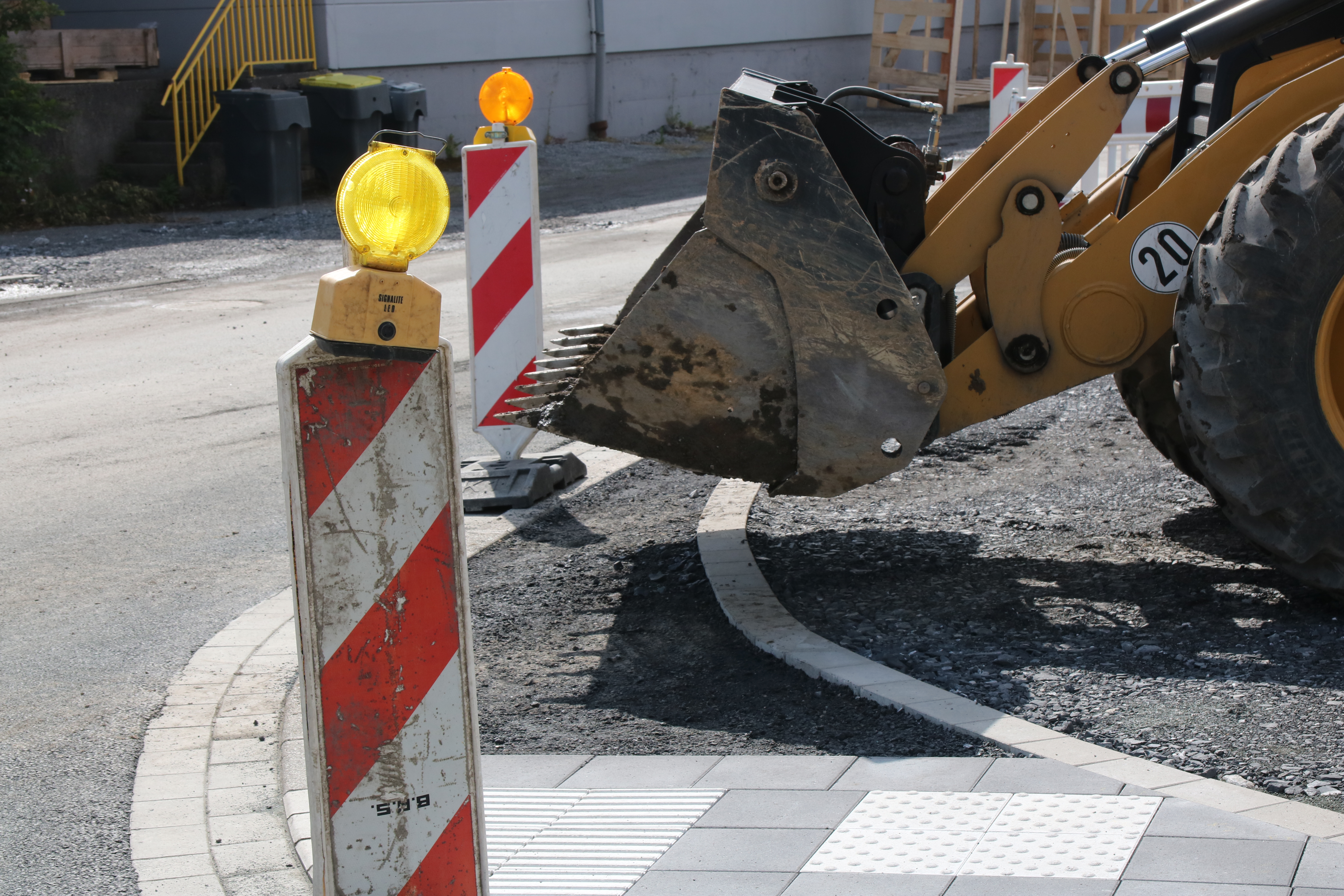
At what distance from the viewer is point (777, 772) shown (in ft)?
11.8

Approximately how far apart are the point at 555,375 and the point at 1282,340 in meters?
2.24

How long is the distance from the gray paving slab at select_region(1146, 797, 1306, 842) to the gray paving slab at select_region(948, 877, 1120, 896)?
25cm

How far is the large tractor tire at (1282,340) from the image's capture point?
4.29m

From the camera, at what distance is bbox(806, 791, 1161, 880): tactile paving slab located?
307 centimetres

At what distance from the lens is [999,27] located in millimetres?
30672

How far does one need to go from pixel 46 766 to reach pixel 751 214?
2494 millimetres

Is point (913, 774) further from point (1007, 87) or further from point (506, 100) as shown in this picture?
point (1007, 87)

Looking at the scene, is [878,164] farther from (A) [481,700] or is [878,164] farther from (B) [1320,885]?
(B) [1320,885]

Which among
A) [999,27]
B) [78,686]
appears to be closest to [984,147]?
Answer: [78,686]

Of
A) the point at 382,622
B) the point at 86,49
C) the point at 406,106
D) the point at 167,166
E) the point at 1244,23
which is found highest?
the point at 86,49

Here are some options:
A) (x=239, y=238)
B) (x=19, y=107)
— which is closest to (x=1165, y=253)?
(x=239, y=238)

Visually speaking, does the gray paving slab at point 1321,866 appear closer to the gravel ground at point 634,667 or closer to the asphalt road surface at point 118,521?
the gravel ground at point 634,667

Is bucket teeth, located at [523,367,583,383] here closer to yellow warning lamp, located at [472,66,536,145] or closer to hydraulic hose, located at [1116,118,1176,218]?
yellow warning lamp, located at [472,66,536,145]

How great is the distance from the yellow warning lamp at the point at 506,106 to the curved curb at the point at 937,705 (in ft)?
6.44
